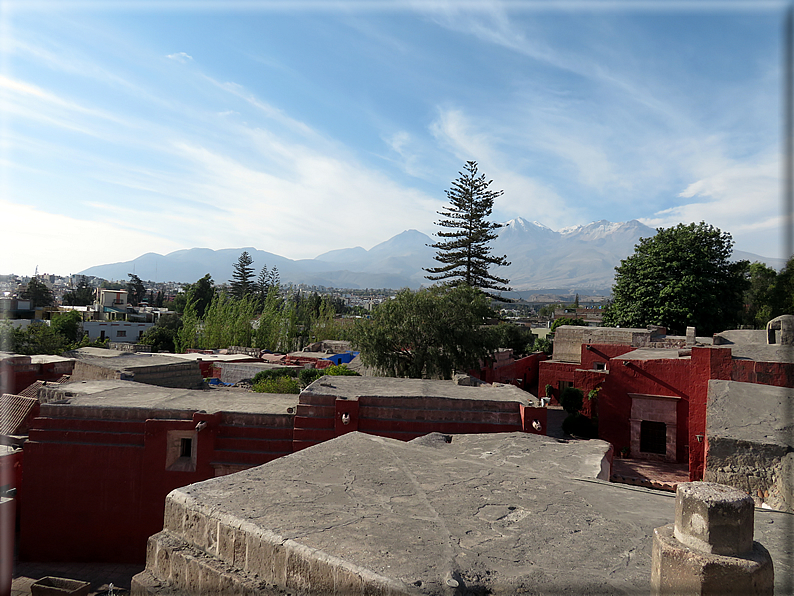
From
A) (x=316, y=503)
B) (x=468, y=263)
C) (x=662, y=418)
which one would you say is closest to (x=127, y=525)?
(x=316, y=503)

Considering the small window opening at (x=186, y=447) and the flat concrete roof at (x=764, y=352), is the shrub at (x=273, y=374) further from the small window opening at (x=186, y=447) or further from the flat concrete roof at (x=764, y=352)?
the flat concrete roof at (x=764, y=352)

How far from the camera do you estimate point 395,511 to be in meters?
4.16

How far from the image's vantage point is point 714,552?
7.98 ft

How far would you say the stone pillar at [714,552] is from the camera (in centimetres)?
237

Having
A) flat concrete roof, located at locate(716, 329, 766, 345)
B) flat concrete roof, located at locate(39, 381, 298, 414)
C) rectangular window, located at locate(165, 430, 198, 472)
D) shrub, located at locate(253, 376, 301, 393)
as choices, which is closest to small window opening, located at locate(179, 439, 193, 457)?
rectangular window, located at locate(165, 430, 198, 472)

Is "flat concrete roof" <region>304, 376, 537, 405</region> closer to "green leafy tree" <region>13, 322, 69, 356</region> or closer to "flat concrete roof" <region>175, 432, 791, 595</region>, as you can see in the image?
"flat concrete roof" <region>175, 432, 791, 595</region>

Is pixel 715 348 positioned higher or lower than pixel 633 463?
higher

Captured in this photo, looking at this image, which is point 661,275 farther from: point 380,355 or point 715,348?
point 380,355

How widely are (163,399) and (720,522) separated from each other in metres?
12.4

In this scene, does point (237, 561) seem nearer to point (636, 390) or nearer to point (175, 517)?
point (175, 517)

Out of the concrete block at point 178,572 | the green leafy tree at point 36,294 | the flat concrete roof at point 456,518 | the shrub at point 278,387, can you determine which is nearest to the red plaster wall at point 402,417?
the flat concrete roof at point 456,518

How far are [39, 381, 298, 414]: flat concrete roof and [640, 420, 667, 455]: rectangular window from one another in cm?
1173

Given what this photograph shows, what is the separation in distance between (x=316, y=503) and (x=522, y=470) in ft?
8.76

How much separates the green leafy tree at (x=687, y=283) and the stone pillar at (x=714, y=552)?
2702 centimetres
